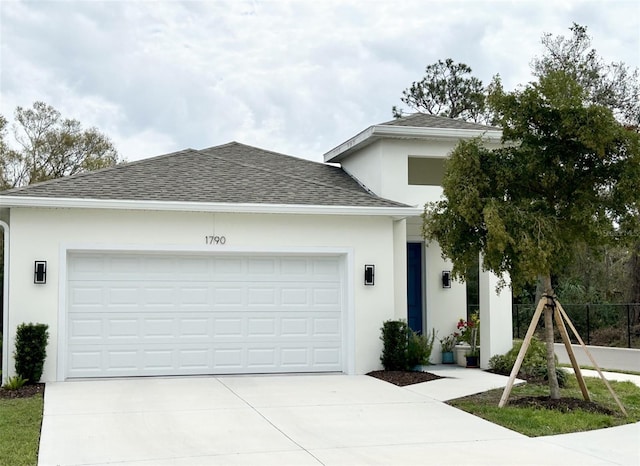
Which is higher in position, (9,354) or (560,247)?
(560,247)

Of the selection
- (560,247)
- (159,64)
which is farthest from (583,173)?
(159,64)

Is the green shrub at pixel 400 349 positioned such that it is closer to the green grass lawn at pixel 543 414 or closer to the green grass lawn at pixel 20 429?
the green grass lawn at pixel 543 414

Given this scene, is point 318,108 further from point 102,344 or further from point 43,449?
point 43,449

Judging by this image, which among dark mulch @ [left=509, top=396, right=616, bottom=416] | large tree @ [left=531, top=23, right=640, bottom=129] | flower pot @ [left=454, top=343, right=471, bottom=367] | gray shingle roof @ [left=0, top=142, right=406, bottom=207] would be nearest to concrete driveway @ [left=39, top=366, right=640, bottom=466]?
dark mulch @ [left=509, top=396, right=616, bottom=416]

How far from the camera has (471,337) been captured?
15977 millimetres

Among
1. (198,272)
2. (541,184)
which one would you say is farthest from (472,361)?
(198,272)

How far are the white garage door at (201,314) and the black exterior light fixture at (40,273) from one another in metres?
0.46

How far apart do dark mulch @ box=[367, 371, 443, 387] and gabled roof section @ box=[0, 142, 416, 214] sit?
315cm

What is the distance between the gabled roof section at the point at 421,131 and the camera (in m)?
15.1

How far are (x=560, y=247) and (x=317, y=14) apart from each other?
32.0 feet

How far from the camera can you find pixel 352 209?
46.5 ft

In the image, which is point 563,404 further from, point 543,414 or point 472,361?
point 472,361

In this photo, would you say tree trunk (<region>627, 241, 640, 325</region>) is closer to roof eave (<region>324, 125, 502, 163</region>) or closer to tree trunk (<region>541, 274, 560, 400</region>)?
roof eave (<region>324, 125, 502, 163</region>)

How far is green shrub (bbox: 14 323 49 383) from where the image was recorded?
12.3 metres
